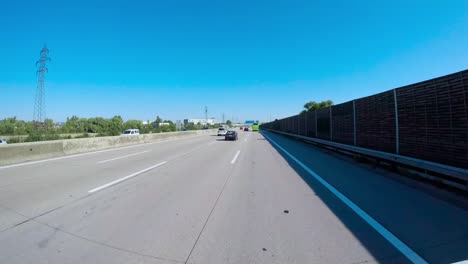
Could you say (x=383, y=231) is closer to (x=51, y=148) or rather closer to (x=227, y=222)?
(x=227, y=222)

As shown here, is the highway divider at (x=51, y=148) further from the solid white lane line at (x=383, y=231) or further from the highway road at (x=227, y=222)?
the solid white lane line at (x=383, y=231)

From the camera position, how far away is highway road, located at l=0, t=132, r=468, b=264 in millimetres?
3201

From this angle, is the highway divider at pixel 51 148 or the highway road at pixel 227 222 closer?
the highway road at pixel 227 222

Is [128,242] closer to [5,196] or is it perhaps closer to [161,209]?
[161,209]

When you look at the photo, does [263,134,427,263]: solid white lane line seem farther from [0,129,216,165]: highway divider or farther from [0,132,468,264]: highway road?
[0,129,216,165]: highway divider

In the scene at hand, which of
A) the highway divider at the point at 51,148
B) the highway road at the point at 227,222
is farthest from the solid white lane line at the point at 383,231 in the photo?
the highway divider at the point at 51,148

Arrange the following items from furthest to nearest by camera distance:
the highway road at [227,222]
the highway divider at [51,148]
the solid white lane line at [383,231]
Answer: the highway divider at [51,148], the highway road at [227,222], the solid white lane line at [383,231]

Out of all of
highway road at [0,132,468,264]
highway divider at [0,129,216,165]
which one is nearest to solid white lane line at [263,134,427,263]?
highway road at [0,132,468,264]

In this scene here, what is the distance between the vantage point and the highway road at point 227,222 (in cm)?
320

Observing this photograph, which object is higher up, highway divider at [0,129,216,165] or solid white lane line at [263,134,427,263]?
highway divider at [0,129,216,165]

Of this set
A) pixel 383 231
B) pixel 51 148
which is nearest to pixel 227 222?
pixel 383 231

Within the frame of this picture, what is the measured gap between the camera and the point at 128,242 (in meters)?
3.53

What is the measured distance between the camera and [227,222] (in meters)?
4.28

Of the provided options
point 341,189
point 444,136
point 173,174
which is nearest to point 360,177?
point 341,189
